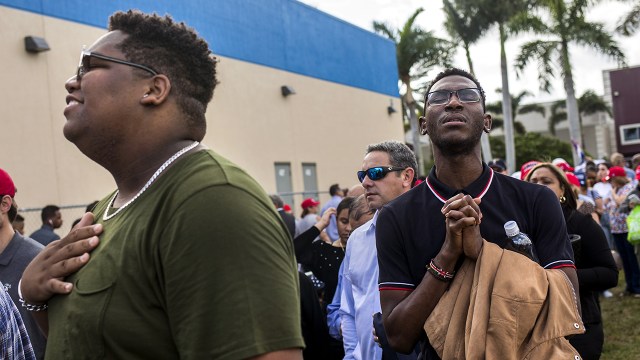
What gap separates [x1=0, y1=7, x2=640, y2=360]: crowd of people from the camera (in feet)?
5.37

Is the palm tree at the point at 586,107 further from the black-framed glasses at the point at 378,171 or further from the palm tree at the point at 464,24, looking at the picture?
the black-framed glasses at the point at 378,171

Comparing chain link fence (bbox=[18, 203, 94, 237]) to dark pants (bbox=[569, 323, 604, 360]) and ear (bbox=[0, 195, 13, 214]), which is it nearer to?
ear (bbox=[0, 195, 13, 214])

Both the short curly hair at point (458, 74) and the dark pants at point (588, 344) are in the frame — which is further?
the dark pants at point (588, 344)

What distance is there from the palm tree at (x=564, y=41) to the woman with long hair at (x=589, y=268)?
85.4ft

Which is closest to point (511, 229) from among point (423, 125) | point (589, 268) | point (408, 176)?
point (423, 125)

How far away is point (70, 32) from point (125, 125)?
48.5ft

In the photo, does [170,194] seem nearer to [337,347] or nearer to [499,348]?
[499,348]

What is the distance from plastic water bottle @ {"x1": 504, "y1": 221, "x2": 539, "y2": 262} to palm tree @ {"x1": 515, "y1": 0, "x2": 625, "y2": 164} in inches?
1108

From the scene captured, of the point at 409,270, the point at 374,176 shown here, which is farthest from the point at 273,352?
the point at 374,176

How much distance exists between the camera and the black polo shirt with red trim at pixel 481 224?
2881mm

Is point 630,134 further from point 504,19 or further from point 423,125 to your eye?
point 423,125

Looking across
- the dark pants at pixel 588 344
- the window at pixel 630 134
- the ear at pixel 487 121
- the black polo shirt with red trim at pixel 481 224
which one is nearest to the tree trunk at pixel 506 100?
the window at pixel 630 134

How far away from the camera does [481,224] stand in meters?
2.90

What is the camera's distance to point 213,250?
162 centimetres
